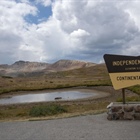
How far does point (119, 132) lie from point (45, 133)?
2998 millimetres

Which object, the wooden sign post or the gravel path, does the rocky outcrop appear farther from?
the wooden sign post

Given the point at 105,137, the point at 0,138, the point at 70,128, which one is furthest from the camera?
the point at 70,128

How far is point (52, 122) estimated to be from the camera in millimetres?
15703

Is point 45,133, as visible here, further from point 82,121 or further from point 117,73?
point 117,73

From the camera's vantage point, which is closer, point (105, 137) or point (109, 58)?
point (105, 137)

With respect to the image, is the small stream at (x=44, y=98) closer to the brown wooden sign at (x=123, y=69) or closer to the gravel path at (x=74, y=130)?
the brown wooden sign at (x=123, y=69)

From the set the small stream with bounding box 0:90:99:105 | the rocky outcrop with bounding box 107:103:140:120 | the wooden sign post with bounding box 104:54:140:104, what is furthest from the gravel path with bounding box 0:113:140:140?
the small stream with bounding box 0:90:99:105

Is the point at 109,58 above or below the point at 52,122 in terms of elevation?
above

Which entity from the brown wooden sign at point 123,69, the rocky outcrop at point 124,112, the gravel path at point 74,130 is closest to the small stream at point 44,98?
the brown wooden sign at point 123,69

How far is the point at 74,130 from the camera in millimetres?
13172

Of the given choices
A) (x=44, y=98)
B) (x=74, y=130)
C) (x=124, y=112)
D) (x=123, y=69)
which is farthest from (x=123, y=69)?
(x=44, y=98)

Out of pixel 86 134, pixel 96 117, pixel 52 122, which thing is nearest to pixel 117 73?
pixel 96 117

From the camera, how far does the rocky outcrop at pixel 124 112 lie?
15391 mm

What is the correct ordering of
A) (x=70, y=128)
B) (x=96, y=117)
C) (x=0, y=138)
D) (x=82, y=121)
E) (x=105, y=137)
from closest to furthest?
(x=105, y=137) < (x=0, y=138) < (x=70, y=128) < (x=82, y=121) < (x=96, y=117)
